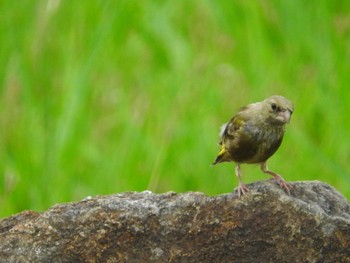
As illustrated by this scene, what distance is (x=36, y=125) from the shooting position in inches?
354

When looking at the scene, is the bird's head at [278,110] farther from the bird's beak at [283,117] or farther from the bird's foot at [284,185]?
the bird's foot at [284,185]

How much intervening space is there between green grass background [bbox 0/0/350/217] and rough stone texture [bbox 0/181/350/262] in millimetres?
2577

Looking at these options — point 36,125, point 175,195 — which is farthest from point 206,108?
point 175,195

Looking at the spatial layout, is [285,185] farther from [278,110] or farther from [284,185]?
[278,110]

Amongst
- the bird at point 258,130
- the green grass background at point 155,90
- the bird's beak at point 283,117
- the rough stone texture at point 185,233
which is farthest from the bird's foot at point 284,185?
the green grass background at point 155,90

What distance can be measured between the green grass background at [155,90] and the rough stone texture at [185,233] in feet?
8.45

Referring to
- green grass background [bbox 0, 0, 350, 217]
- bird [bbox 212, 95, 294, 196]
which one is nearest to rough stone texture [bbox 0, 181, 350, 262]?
bird [bbox 212, 95, 294, 196]

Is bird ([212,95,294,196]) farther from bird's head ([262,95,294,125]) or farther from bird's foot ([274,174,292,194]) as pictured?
bird's foot ([274,174,292,194])

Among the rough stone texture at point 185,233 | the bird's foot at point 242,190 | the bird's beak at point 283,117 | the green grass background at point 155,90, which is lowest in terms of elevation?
the rough stone texture at point 185,233

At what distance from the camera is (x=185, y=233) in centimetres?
550

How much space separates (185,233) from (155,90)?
A: 4.25 m

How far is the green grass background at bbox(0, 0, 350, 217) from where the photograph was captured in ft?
28.4

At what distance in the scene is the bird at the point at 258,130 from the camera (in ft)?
20.1

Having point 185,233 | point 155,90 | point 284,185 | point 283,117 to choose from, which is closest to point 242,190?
point 284,185
